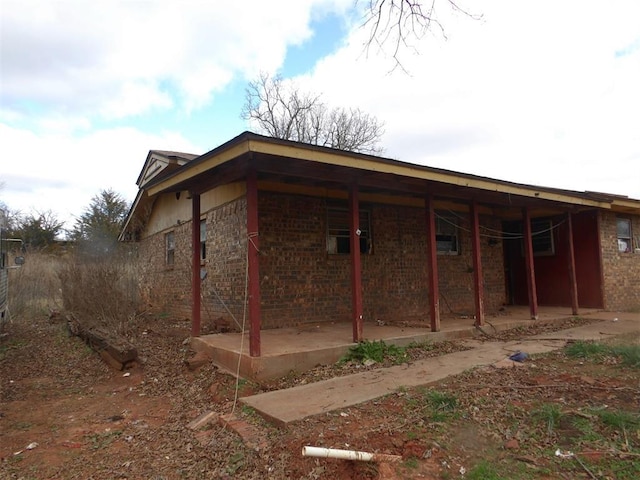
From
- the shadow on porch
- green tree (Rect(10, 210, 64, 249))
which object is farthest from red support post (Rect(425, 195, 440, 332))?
green tree (Rect(10, 210, 64, 249))

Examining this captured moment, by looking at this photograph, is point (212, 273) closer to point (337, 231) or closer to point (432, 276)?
point (337, 231)

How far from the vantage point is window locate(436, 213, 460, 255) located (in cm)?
1109

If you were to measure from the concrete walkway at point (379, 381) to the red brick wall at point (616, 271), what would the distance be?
4.69m

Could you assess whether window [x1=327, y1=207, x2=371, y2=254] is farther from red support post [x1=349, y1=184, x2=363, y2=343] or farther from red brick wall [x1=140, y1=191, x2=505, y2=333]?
red support post [x1=349, y1=184, x2=363, y2=343]

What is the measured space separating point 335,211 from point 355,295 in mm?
2873

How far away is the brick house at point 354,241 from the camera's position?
6672 millimetres

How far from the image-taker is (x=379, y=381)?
543cm

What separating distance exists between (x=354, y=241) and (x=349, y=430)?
346 cm

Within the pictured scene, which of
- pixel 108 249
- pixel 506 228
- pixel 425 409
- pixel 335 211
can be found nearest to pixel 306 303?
pixel 335 211

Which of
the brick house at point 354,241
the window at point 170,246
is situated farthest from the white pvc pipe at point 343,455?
the window at point 170,246

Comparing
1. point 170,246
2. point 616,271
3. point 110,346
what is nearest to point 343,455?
point 110,346

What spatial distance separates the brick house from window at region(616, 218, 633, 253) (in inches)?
2.0

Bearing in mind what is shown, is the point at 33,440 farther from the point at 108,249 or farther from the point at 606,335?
the point at 606,335

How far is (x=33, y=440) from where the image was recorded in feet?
15.3
